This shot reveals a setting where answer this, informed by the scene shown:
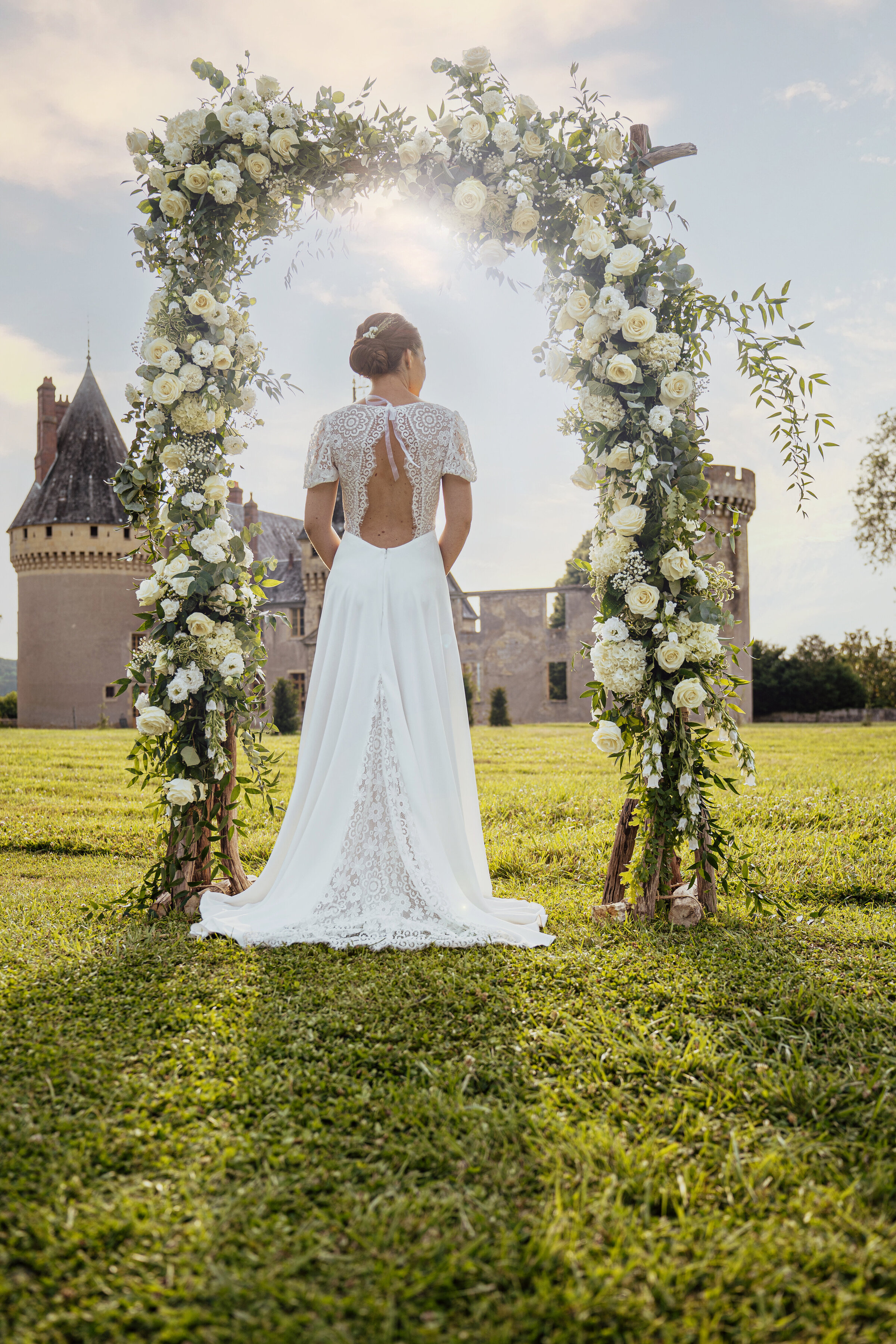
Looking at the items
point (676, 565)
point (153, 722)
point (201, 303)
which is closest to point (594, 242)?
point (676, 565)

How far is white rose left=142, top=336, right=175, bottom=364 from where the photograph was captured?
4070 millimetres

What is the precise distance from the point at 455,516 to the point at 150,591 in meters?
1.53

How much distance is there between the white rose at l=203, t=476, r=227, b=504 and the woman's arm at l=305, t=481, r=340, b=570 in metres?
0.47

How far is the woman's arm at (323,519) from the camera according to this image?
402cm

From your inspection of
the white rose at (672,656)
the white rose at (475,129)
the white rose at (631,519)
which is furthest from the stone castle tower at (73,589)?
the white rose at (672,656)

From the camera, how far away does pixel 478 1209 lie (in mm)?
1702

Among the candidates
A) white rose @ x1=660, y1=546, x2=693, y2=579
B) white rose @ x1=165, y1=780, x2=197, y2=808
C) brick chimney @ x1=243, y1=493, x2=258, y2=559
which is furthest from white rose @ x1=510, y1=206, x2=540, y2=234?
brick chimney @ x1=243, y1=493, x2=258, y2=559

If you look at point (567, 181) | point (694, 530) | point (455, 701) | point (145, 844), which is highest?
point (567, 181)

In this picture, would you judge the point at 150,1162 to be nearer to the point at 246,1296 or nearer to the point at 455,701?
the point at 246,1296

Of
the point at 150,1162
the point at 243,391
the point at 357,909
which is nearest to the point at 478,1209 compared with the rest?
the point at 150,1162

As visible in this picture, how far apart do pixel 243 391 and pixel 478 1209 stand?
3883mm

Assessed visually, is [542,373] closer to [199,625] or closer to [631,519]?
[631,519]

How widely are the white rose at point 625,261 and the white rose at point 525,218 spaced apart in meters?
0.51

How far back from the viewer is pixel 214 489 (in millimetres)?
4191
